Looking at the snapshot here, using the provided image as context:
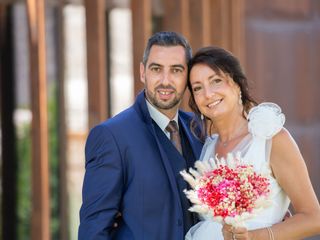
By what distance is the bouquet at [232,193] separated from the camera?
290 centimetres

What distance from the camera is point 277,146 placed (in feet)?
10.6

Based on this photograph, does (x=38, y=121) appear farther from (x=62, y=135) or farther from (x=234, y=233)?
(x=62, y=135)

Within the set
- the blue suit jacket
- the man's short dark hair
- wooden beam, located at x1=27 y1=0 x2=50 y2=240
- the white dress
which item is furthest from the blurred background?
the white dress

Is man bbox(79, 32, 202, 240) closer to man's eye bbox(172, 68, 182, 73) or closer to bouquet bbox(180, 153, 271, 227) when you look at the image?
man's eye bbox(172, 68, 182, 73)

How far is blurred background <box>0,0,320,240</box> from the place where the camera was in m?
5.13

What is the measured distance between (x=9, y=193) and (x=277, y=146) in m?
3.97

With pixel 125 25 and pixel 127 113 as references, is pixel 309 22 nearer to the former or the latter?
pixel 125 25

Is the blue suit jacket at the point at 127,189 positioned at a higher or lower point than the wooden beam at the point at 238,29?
lower

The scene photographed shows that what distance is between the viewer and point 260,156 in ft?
10.6

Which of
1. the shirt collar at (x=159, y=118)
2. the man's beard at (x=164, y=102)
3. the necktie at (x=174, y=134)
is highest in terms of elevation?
the man's beard at (x=164, y=102)

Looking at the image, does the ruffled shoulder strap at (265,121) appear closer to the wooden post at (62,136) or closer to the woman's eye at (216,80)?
the woman's eye at (216,80)

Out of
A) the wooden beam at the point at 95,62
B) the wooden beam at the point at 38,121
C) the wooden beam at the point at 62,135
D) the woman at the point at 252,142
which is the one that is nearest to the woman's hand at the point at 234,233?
the woman at the point at 252,142

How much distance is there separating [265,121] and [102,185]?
643mm

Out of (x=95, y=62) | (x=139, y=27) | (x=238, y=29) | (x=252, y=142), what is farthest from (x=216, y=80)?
(x=238, y=29)
